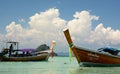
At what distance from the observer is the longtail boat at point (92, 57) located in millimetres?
29891

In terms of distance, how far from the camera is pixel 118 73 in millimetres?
23750

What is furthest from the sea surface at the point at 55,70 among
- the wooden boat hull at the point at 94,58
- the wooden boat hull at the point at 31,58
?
the wooden boat hull at the point at 31,58

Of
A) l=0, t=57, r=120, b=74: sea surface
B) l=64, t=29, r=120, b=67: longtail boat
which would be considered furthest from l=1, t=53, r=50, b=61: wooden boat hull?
l=64, t=29, r=120, b=67: longtail boat

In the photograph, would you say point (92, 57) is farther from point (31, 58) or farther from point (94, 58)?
point (31, 58)

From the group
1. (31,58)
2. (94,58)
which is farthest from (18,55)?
(94,58)

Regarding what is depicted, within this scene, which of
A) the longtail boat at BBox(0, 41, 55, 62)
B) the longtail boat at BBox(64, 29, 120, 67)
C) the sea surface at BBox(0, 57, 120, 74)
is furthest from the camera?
the longtail boat at BBox(0, 41, 55, 62)

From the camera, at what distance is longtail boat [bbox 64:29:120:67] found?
29.9 meters

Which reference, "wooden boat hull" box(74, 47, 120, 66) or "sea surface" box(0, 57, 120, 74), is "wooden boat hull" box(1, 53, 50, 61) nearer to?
"sea surface" box(0, 57, 120, 74)

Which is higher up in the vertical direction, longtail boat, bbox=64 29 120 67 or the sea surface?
longtail boat, bbox=64 29 120 67

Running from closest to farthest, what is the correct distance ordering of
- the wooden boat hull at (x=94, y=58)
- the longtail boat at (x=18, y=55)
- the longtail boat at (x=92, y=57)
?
the longtail boat at (x=92, y=57)
the wooden boat hull at (x=94, y=58)
the longtail boat at (x=18, y=55)

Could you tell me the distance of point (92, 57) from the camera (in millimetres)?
30219

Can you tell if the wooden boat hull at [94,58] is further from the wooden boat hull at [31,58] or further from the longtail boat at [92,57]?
the wooden boat hull at [31,58]

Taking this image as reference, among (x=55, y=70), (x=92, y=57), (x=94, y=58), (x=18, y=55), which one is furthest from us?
(x=18, y=55)

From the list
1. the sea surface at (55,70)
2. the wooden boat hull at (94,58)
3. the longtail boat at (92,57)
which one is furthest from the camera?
the wooden boat hull at (94,58)
